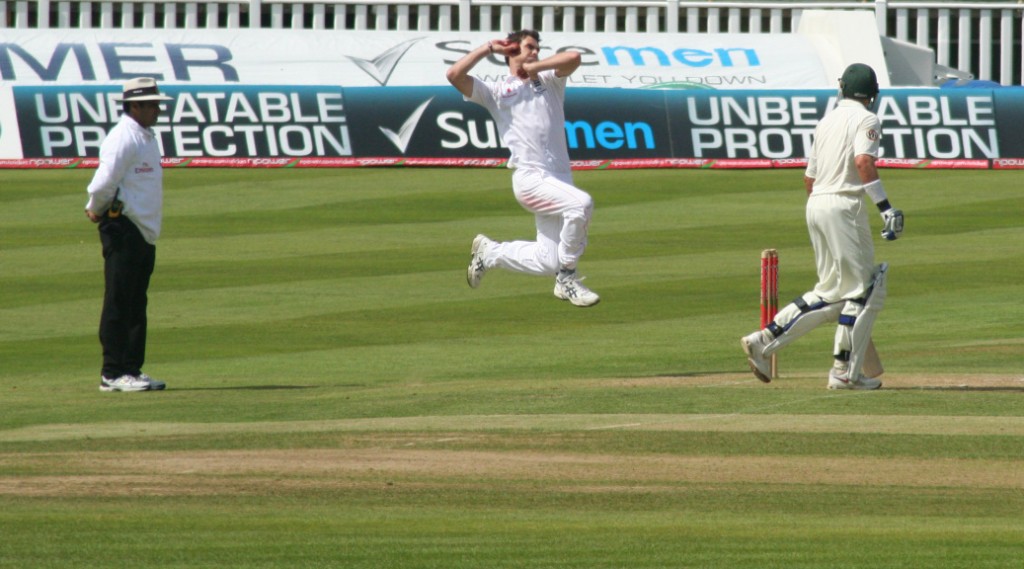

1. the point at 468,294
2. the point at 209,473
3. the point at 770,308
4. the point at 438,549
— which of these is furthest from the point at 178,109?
the point at 438,549

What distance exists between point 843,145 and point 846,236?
0.54 metres

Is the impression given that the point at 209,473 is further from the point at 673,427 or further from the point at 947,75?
the point at 947,75

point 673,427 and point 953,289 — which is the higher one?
point 673,427

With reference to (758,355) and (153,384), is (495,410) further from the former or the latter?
(153,384)

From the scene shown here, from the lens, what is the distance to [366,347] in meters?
13.6

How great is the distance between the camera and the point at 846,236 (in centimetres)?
1027

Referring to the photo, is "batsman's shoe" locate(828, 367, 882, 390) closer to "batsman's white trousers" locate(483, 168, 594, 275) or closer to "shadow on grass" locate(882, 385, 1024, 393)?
"shadow on grass" locate(882, 385, 1024, 393)

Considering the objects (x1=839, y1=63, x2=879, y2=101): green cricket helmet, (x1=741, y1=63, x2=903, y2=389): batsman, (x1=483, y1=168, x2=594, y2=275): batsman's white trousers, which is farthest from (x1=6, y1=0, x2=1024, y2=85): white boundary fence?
(x1=741, y1=63, x2=903, y2=389): batsman

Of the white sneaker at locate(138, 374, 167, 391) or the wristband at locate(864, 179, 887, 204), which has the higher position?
the wristband at locate(864, 179, 887, 204)

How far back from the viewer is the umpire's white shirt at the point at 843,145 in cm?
1011

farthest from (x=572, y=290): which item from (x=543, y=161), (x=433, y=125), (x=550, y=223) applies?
(x=433, y=125)

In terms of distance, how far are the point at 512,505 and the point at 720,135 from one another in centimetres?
1785

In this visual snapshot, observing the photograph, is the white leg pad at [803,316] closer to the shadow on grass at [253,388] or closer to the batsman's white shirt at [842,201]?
the batsman's white shirt at [842,201]

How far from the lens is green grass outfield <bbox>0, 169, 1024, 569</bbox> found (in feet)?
22.8
